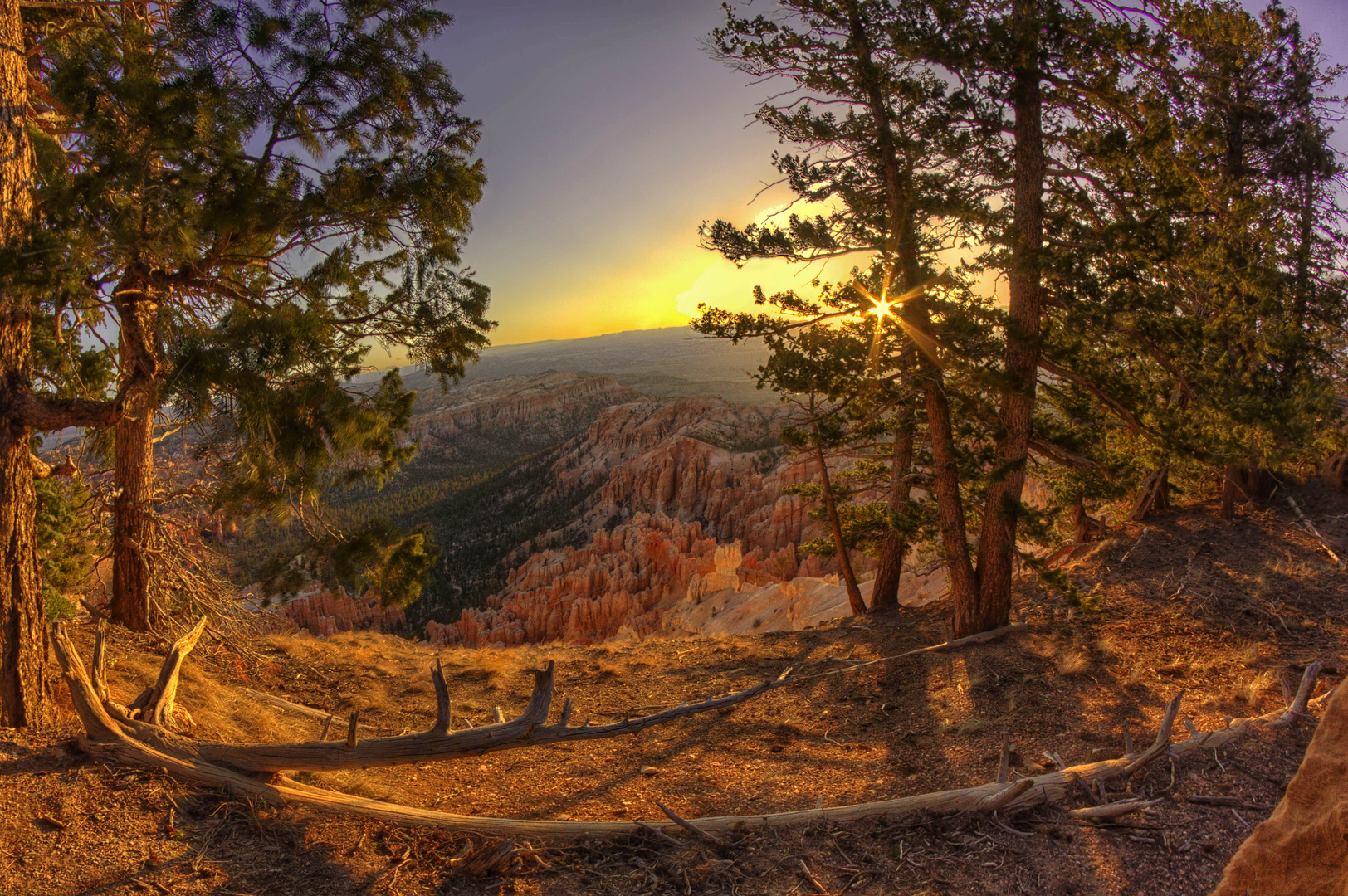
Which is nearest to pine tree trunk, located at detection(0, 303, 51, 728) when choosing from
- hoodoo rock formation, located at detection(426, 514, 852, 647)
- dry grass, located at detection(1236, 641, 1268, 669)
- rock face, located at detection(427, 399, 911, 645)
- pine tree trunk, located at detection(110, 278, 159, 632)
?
pine tree trunk, located at detection(110, 278, 159, 632)

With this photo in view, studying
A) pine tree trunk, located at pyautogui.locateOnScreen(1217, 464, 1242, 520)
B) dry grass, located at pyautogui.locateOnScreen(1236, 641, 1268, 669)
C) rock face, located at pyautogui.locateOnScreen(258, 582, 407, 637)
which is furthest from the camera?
rock face, located at pyautogui.locateOnScreen(258, 582, 407, 637)

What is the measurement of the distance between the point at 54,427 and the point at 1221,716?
863 centimetres

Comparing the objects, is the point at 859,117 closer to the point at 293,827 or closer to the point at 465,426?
the point at 293,827

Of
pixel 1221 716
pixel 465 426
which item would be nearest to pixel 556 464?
pixel 465 426

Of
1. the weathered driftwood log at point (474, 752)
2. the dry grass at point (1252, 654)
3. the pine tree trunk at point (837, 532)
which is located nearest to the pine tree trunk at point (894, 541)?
the pine tree trunk at point (837, 532)

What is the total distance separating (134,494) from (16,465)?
2.01 m

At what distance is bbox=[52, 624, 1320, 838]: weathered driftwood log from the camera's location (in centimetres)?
360

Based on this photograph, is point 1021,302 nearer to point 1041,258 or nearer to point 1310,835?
point 1041,258

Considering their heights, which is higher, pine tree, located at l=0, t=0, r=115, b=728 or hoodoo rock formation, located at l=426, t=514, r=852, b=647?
pine tree, located at l=0, t=0, r=115, b=728

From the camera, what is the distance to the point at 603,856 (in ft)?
11.2

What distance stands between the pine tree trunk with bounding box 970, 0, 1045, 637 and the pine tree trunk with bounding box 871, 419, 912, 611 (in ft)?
6.07

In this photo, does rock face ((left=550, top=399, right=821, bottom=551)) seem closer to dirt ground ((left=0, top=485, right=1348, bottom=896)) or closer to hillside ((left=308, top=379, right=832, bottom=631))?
hillside ((left=308, top=379, right=832, bottom=631))

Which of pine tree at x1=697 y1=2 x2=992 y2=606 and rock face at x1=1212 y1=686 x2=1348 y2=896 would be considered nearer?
rock face at x1=1212 y1=686 x2=1348 y2=896

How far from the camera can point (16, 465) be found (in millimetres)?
4535
